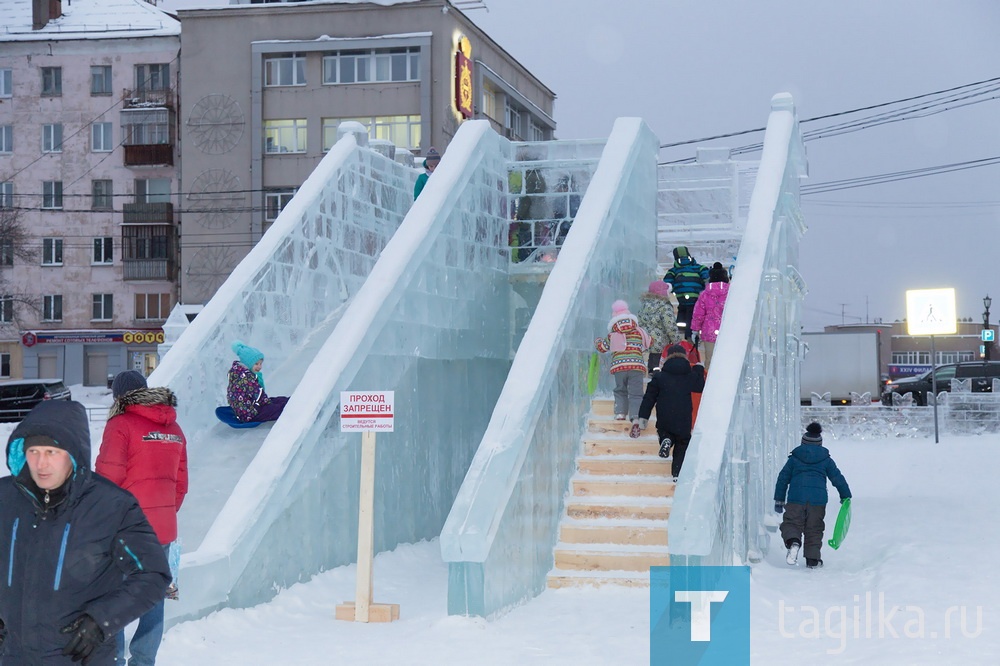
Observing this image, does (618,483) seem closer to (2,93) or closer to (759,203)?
(759,203)

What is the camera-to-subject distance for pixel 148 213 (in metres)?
48.9

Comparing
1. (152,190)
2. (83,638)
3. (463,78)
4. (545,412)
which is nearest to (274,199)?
(152,190)

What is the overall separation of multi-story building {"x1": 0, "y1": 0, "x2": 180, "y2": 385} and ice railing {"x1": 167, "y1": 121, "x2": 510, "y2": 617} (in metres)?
36.5

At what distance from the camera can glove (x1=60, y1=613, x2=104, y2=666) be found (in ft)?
12.9

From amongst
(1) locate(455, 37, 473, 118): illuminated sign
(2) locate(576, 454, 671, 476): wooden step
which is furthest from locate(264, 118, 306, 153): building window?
(2) locate(576, 454, 671, 476): wooden step

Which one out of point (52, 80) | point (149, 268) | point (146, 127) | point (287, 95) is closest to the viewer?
point (287, 95)

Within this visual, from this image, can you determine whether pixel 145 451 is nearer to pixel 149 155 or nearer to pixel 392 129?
pixel 392 129

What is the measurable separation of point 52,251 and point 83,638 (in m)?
48.9

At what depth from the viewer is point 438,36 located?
1753 inches

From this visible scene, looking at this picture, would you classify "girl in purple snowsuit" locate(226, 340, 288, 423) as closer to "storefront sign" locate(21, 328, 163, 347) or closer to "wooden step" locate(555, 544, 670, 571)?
"wooden step" locate(555, 544, 670, 571)

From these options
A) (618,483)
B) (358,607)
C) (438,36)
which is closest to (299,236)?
(618,483)

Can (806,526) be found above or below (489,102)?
below

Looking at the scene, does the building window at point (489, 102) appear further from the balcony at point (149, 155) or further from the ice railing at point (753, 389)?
the ice railing at point (753, 389)

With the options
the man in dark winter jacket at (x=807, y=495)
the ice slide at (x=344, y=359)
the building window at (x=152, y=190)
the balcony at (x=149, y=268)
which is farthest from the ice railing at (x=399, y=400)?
the building window at (x=152, y=190)
